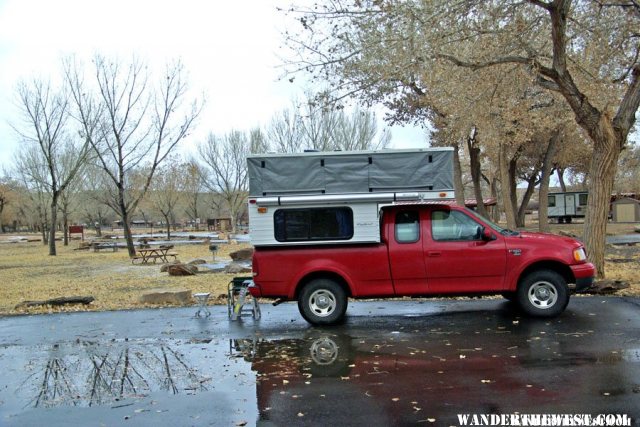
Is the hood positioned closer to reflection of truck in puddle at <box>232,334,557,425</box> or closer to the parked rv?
the parked rv

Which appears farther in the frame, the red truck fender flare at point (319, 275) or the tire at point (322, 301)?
the tire at point (322, 301)

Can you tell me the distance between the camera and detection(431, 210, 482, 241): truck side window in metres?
8.53

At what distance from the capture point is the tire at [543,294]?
839cm

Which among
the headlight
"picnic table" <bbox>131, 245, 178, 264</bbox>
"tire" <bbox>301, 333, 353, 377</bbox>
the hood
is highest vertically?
the hood

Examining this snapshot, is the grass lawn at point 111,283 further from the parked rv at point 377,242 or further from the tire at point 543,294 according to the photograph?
the parked rv at point 377,242

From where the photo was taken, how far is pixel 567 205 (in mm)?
52531

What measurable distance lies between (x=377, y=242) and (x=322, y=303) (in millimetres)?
1265

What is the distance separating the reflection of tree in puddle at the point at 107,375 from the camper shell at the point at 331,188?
2364 mm

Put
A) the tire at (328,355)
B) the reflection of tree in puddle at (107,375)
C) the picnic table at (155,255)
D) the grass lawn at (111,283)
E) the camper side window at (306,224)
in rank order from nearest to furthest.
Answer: the reflection of tree in puddle at (107,375), the tire at (328,355), the camper side window at (306,224), the grass lawn at (111,283), the picnic table at (155,255)

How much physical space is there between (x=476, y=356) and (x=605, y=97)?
11.6 meters

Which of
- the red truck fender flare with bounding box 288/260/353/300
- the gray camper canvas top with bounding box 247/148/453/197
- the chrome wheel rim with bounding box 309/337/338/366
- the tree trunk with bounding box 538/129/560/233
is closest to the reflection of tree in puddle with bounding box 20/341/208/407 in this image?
the chrome wheel rim with bounding box 309/337/338/366

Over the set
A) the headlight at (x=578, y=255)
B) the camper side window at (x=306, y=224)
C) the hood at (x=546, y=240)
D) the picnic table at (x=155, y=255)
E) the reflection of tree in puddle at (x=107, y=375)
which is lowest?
the reflection of tree in puddle at (x=107, y=375)

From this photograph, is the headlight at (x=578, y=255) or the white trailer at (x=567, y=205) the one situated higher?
the white trailer at (x=567, y=205)

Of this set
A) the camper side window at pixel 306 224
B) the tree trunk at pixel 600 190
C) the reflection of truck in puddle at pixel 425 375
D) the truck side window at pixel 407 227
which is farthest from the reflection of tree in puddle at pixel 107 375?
the tree trunk at pixel 600 190
